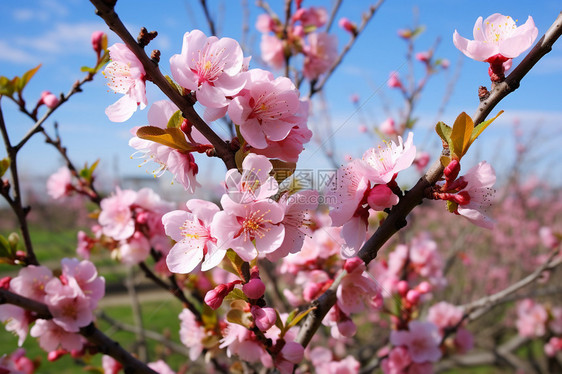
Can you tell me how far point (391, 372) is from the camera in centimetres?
189

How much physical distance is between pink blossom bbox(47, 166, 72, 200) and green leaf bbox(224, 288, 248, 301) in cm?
169

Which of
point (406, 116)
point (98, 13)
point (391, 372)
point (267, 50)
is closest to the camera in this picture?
point (98, 13)

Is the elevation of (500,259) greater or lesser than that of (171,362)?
greater

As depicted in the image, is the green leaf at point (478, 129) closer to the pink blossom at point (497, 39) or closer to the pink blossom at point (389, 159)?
the pink blossom at point (389, 159)

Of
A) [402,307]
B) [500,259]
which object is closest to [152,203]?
[402,307]

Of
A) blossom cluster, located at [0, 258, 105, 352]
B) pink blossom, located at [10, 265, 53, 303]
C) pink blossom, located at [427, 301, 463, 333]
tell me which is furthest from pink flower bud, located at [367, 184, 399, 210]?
pink blossom, located at [427, 301, 463, 333]

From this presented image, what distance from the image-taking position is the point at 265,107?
0.97 meters

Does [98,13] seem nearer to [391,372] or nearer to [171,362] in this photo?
[391,372]

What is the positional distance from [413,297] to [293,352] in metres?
1.14

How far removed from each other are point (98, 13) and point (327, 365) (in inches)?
68.5

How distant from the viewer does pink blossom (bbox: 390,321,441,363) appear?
6.31ft

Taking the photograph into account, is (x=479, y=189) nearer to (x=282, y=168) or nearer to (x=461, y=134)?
(x=461, y=134)

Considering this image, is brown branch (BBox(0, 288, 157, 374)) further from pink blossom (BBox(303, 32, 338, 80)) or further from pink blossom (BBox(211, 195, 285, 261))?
pink blossom (BBox(303, 32, 338, 80))

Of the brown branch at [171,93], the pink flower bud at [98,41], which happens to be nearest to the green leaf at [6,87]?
the pink flower bud at [98,41]
